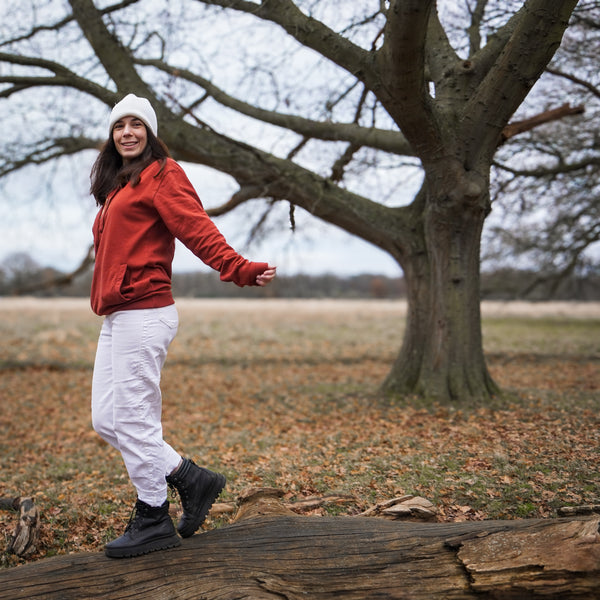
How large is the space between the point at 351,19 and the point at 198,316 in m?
17.3

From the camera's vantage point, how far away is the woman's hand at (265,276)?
2.87 meters

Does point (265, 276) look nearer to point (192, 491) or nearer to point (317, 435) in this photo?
point (192, 491)

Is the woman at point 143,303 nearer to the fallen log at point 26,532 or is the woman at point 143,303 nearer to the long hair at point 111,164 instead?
the long hair at point 111,164

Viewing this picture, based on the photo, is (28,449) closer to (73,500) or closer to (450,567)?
(73,500)

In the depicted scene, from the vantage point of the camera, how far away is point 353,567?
9.68 ft

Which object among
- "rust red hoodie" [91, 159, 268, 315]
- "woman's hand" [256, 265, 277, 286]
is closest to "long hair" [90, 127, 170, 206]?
"rust red hoodie" [91, 159, 268, 315]

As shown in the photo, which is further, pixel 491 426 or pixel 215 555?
pixel 491 426

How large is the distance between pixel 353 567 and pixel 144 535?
1.12 metres

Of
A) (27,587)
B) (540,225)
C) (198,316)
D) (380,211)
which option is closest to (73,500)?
(27,587)

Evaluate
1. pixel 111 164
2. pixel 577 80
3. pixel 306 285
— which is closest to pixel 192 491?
pixel 111 164

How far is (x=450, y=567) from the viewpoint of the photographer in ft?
9.47

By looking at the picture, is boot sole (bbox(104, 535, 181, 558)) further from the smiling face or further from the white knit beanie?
the white knit beanie

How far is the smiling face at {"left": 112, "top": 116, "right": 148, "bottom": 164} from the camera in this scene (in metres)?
3.18

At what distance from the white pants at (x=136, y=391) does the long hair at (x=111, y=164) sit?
759 mm
